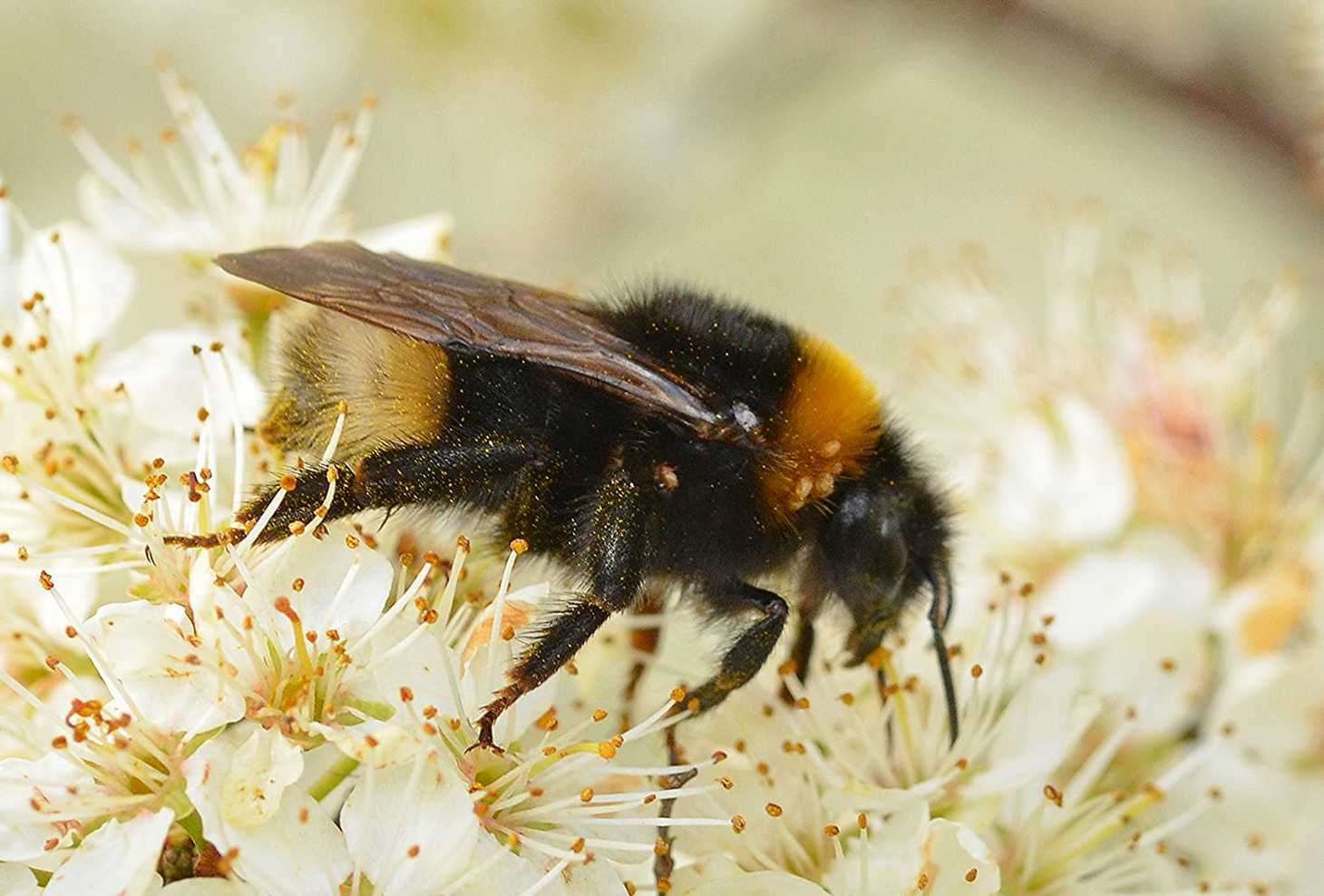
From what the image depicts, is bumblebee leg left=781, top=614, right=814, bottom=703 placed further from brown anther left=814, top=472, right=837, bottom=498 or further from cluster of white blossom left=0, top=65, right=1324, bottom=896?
brown anther left=814, top=472, right=837, bottom=498

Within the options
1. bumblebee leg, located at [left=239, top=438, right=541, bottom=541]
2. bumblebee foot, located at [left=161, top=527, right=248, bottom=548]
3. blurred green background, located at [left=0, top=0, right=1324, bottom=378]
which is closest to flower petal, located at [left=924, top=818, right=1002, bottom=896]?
bumblebee leg, located at [left=239, top=438, right=541, bottom=541]

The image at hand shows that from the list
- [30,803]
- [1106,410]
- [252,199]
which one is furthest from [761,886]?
[1106,410]

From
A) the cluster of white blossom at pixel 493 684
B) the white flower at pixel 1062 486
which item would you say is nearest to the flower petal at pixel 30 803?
the cluster of white blossom at pixel 493 684

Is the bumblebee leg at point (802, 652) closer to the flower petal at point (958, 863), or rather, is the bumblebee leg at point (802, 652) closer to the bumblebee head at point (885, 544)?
the bumblebee head at point (885, 544)

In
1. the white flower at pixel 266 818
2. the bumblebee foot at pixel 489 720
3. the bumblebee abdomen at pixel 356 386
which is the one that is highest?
the bumblebee abdomen at pixel 356 386

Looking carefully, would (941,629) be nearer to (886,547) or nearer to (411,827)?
(886,547)

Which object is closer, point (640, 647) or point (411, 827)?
point (411, 827)
